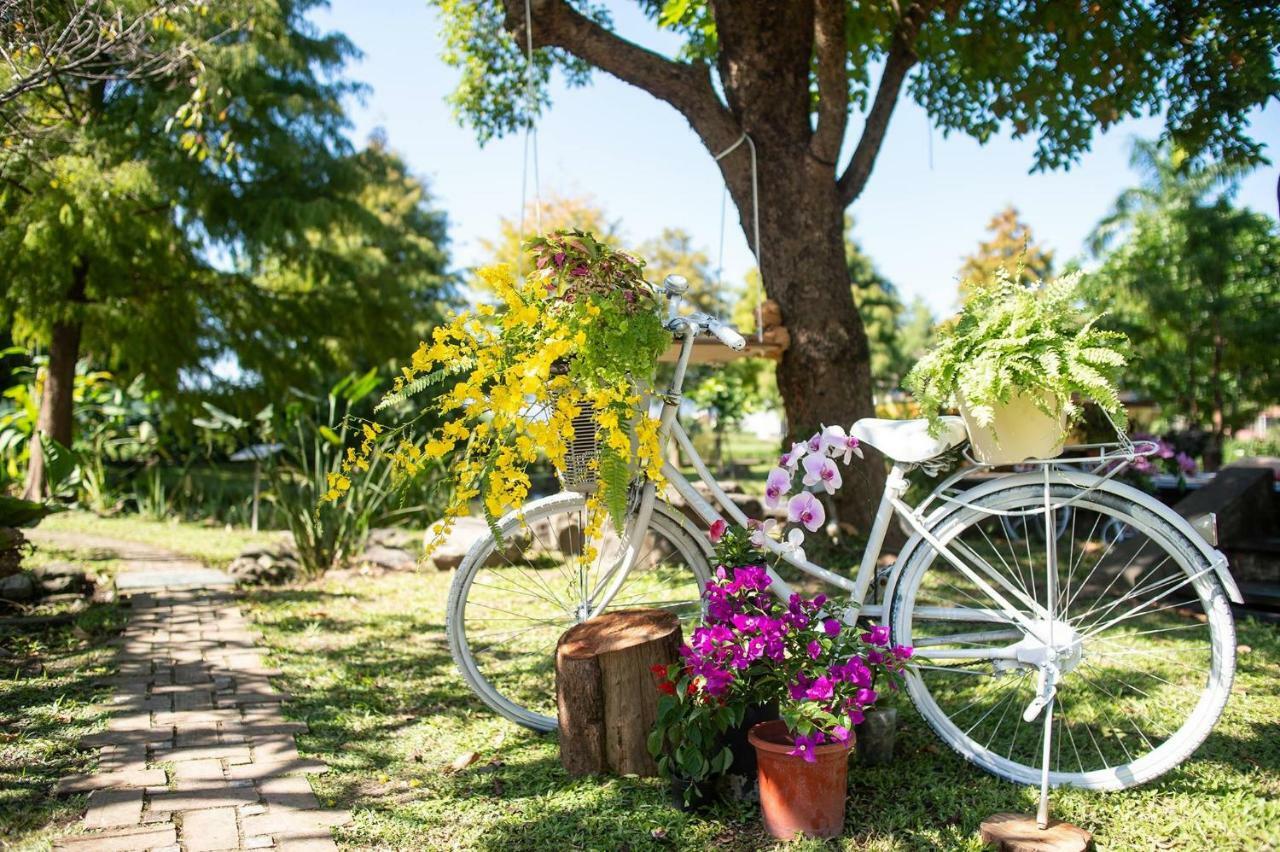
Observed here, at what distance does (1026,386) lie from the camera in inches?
101

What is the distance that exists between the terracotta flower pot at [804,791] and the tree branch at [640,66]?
385 cm

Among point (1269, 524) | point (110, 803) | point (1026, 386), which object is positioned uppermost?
point (1026, 386)

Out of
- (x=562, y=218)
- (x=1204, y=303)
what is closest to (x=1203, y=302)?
(x=1204, y=303)

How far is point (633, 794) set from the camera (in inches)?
112

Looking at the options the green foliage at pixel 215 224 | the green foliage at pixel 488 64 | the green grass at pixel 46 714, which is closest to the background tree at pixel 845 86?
the green foliage at pixel 488 64

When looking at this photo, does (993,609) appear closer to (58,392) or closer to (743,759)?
(743,759)

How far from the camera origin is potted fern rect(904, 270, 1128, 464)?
253 centimetres

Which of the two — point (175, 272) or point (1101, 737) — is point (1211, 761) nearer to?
point (1101, 737)

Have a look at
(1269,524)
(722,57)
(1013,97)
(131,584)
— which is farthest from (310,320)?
(1269,524)

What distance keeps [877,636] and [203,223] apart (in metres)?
8.87

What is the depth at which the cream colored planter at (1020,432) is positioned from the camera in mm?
2637

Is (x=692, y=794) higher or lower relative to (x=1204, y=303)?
lower

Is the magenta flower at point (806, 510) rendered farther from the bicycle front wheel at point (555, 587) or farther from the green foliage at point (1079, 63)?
the green foliage at point (1079, 63)

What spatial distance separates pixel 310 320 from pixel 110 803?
25.6 ft
